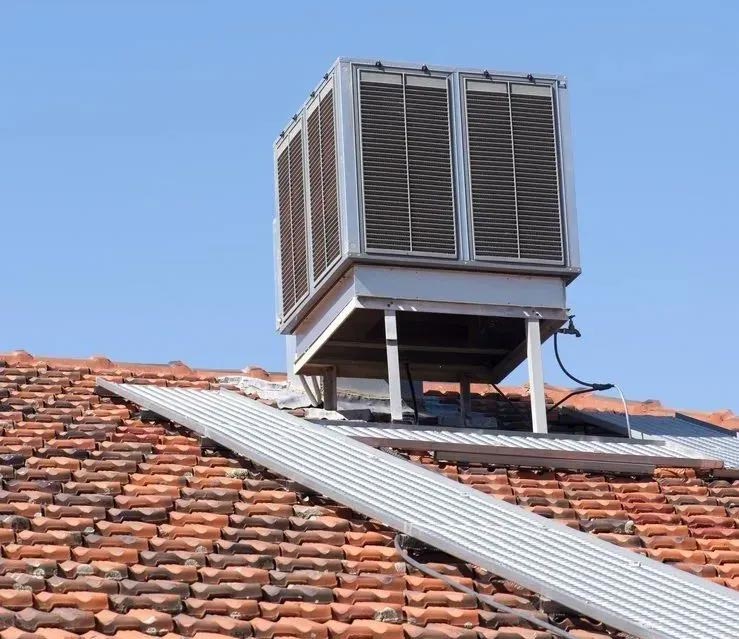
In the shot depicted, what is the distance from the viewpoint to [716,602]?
8719mm

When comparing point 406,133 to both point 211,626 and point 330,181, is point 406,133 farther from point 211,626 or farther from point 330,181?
point 211,626

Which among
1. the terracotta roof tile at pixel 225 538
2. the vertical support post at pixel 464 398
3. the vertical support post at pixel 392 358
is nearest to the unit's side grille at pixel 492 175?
the vertical support post at pixel 392 358

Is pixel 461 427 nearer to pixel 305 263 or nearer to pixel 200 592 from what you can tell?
pixel 305 263

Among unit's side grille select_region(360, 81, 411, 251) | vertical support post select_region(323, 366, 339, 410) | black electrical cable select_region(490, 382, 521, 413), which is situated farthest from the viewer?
black electrical cable select_region(490, 382, 521, 413)

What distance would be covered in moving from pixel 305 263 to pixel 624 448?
2.65m

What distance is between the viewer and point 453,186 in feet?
39.7

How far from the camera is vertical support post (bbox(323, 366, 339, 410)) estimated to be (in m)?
12.7

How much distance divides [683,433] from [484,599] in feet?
15.2

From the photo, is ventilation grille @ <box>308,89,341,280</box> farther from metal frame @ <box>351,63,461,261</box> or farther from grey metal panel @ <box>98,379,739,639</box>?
grey metal panel @ <box>98,379,739,639</box>

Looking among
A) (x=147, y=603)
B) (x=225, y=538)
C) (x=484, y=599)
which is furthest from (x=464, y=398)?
(x=147, y=603)

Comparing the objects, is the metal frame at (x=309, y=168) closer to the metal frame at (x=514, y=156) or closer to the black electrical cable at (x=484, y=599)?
the metal frame at (x=514, y=156)

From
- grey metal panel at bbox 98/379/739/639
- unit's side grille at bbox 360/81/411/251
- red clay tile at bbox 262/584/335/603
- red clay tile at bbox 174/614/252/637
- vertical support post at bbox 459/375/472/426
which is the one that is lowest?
red clay tile at bbox 174/614/252/637

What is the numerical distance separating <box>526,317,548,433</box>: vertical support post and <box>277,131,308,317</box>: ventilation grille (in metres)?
1.64

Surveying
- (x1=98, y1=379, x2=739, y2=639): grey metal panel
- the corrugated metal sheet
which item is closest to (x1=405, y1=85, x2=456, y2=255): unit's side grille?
the corrugated metal sheet
